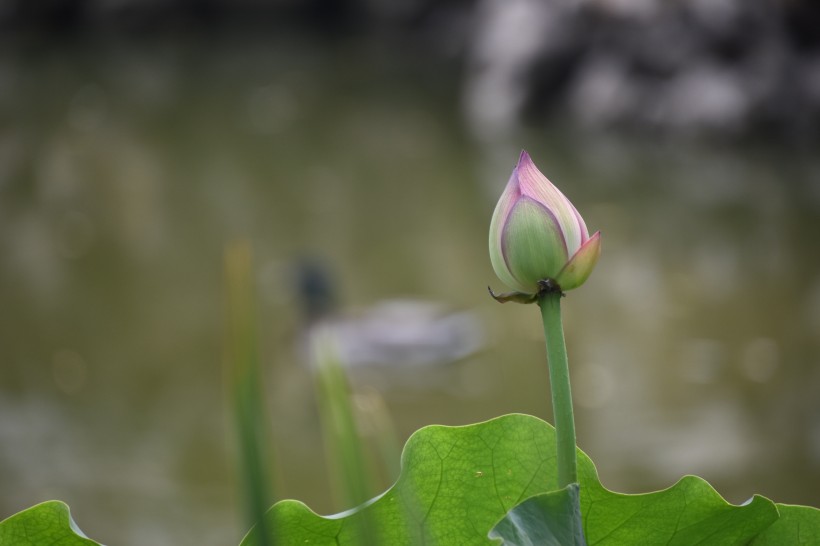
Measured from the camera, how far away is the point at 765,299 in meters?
3.06

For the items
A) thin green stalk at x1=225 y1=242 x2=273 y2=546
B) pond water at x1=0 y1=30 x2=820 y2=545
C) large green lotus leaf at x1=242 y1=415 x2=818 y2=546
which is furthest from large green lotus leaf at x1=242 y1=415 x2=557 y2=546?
pond water at x1=0 y1=30 x2=820 y2=545

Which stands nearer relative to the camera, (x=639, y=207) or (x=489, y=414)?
(x=489, y=414)

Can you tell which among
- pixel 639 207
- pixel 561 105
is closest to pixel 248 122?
pixel 561 105

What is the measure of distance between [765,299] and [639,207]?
2.82 ft

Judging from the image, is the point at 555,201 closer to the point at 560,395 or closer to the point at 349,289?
the point at 560,395

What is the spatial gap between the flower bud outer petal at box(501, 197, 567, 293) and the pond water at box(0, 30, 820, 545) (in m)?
1.64

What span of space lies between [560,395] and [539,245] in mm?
43

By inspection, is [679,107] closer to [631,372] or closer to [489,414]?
[631,372]

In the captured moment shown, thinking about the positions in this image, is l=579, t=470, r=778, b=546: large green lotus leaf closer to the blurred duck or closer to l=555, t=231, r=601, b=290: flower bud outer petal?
l=555, t=231, r=601, b=290: flower bud outer petal

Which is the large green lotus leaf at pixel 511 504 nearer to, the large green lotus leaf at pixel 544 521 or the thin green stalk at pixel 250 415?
the large green lotus leaf at pixel 544 521

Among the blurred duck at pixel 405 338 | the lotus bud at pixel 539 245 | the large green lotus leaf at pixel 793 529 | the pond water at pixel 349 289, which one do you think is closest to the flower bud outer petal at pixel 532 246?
the lotus bud at pixel 539 245

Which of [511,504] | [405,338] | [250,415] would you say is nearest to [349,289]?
[405,338]

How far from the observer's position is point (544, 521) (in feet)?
0.96

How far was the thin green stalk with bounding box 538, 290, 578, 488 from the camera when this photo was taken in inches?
11.0
